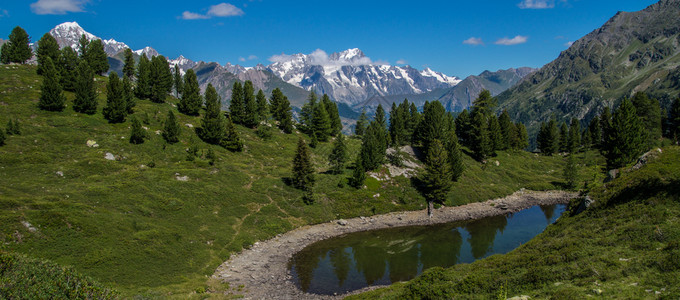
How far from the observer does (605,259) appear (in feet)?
67.1

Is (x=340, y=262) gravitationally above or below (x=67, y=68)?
below

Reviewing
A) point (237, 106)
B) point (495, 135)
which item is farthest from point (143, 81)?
point (495, 135)

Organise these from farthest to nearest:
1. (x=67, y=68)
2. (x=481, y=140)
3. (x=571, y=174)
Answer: (x=481, y=140)
(x=67, y=68)
(x=571, y=174)

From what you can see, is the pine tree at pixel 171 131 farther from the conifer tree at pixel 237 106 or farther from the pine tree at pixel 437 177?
the pine tree at pixel 437 177

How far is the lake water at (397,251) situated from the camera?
43400 mm

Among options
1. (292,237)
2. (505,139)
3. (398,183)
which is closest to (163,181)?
(292,237)

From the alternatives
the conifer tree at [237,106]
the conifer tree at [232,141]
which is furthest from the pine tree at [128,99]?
the conifer tree at [237,106]

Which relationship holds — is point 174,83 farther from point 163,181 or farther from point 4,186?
point 4,186

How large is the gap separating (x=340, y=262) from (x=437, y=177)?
35540 mm

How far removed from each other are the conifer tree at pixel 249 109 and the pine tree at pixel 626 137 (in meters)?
97.7

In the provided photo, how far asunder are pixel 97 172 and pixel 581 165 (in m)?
139

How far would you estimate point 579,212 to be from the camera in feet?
115

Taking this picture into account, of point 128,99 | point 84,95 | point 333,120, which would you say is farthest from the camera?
point 333,120

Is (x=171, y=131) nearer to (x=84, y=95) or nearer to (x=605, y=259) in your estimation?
(x=84, y=95)
